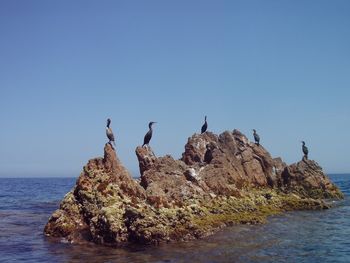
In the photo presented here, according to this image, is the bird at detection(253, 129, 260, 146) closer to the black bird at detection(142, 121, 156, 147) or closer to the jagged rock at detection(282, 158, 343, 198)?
the jagged rock at detection(282, 158, 343, 198)

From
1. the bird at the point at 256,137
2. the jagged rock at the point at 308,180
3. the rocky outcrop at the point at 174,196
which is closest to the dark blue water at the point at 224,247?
the rocky outcrop at the point at 174,196

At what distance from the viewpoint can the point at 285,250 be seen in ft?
72.2

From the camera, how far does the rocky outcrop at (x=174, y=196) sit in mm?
23156

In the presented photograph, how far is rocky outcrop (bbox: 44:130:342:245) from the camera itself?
23156 millimetres

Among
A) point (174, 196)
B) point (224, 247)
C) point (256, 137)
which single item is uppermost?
point (256, 137)

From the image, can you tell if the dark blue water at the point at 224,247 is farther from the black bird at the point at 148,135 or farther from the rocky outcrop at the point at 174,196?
the black bird at the point at 148,135

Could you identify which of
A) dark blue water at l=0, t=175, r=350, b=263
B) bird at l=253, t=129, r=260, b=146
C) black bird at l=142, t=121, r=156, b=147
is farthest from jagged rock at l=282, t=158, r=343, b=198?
black bird at l=142, t=121, r=156, b=147

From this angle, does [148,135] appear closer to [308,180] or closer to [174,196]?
[174,196]

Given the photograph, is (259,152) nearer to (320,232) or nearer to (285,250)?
(320,232)

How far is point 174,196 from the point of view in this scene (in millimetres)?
28078

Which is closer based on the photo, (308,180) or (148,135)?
(148,135)

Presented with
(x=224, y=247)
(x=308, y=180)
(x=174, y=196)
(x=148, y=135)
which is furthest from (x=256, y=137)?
(x=224, y=247)

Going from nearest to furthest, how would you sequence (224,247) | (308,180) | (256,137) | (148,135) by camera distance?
(224,247)
(148,135)
(308,180)
(256,137)

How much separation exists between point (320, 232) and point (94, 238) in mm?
14395
